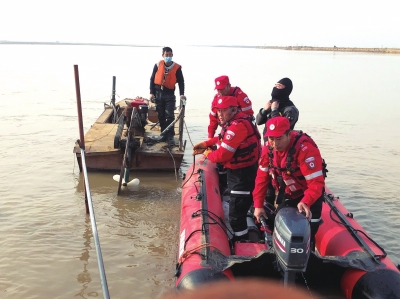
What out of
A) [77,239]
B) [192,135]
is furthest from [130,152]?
[192,135]

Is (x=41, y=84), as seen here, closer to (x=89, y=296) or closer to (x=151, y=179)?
(x=151, y=179)

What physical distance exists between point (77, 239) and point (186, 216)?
148 cm

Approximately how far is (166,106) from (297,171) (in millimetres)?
3753

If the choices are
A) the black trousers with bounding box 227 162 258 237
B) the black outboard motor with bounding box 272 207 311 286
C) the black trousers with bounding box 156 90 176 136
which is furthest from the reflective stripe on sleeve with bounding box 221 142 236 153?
the black trousers with bounding box 156 90 176 136

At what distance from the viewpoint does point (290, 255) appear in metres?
2.46

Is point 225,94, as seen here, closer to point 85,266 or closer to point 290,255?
point 85,266

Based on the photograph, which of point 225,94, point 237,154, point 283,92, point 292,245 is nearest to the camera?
point 292,245

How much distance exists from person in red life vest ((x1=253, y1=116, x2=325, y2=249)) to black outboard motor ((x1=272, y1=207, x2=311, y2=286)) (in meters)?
0.39

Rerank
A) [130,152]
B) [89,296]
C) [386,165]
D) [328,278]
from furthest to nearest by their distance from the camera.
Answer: [386,165] → [130,152] → [89,296] → [328,278]

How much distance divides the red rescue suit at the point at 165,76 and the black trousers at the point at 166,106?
0.16 meters

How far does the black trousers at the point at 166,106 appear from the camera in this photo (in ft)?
21.4

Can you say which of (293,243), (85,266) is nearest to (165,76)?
(85,266)

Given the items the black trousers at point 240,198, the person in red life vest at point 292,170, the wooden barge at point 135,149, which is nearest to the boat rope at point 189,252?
the person in red life vest at point 292,170

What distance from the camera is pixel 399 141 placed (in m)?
9.83
